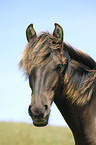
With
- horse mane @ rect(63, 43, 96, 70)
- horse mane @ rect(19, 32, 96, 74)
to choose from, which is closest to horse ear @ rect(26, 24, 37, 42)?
horse mane @ rect(19, 32, 96, 74)

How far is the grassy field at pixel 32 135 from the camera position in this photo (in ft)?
54.4

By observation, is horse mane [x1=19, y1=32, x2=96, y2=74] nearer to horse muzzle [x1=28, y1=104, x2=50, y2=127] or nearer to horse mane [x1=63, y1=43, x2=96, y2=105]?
horse mane [x1=63, y1=43, x2=96, y2=105]

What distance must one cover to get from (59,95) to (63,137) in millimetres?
13628

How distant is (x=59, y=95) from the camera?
4500 millimetres

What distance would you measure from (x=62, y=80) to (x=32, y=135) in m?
14.3

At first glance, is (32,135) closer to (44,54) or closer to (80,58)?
(80,58)

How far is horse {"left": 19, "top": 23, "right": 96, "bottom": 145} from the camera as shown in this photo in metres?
4.17

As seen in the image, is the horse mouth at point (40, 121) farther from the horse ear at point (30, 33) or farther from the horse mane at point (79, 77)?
the horse ear at point (30, 33)

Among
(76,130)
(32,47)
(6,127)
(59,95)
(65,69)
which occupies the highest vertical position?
(32,47)

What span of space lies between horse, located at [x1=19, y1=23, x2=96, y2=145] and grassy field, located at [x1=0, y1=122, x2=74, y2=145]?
12.3 m

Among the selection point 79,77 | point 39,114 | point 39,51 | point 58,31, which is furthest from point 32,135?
point 39,114

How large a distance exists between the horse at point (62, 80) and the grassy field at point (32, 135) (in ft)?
40.3

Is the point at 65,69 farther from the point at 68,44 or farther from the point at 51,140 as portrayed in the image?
the point at 51,140

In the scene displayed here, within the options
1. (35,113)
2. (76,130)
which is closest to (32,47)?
(35,113)
